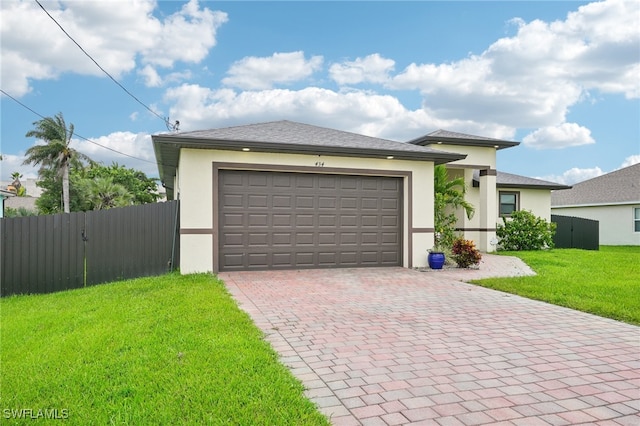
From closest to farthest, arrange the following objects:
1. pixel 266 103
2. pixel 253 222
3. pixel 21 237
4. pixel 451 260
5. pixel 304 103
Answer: pixel 21 237 → pixel 253 222 → pixel 451 260 → pixel 304 103 → pixel 266 103

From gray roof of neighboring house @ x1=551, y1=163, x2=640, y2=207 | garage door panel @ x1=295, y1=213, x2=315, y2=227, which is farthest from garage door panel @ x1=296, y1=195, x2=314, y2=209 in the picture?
gray roof of neighboring house @ x1=551, y1=163, x2=640, y2=207

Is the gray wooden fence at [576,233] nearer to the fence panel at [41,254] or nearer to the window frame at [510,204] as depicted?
the window frame at [510,204]

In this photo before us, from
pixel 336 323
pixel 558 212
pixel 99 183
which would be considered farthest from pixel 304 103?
pixel 99 183

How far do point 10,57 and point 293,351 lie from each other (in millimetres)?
14175

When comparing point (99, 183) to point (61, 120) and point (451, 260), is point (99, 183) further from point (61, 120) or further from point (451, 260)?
point (451, 260)

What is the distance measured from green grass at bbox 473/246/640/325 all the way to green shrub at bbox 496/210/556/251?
124 inches

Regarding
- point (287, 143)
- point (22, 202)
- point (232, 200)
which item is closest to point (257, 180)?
point (232, 200)

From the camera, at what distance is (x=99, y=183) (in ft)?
111

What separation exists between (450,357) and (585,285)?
570cm

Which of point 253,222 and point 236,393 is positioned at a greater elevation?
point 253,222

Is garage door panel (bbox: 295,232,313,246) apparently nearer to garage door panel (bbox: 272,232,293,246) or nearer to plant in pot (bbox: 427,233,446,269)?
garage door panel (bbox: 272,232,293,246)

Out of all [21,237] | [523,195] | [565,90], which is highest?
[565,90]

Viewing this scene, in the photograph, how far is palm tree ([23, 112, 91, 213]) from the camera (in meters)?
32.4

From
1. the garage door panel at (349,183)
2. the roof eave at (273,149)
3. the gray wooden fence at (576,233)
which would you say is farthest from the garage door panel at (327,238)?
the gray wooden fence at (576,233)
